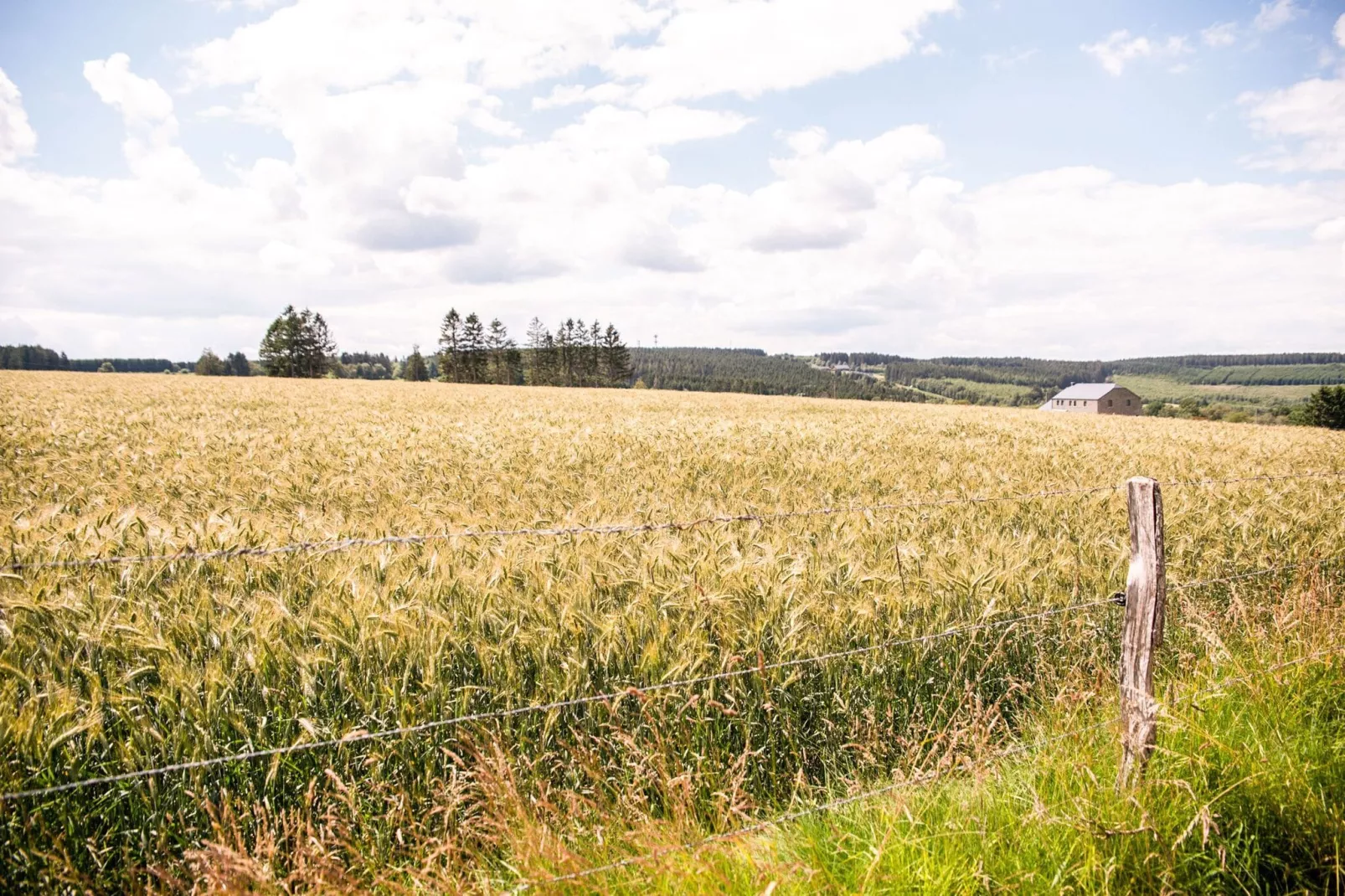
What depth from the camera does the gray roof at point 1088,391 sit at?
101 metres

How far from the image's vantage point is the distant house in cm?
9962

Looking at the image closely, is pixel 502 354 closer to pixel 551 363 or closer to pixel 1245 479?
pixel 551 363

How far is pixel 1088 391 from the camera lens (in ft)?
340

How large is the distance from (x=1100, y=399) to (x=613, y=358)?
251 feet

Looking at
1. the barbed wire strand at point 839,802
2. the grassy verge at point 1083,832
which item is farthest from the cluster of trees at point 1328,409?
the grassy verge at point 1083,832

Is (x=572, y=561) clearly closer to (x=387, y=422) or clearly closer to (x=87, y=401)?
(x=387, y=422)

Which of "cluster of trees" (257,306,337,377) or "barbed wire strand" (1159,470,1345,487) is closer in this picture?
"barbed wire strand" (1159,470,1345,487)

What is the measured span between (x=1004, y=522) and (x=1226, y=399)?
692 feet

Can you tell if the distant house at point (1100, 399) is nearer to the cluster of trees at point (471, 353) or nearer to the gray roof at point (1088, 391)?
the gray roof at point (1088, 391)

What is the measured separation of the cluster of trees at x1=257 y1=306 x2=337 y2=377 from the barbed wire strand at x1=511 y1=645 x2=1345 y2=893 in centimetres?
9264

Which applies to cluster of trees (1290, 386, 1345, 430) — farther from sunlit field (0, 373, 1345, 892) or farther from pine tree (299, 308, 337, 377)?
pine tree (299, 308, 337, 377)

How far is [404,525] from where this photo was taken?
18.7 feet

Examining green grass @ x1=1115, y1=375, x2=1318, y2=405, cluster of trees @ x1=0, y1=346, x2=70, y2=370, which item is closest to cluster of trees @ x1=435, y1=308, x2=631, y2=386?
cluster of trees @ x1=0, y1=346, x2=70, y2=370

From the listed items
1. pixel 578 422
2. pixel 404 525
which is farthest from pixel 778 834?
pixel 578 422
